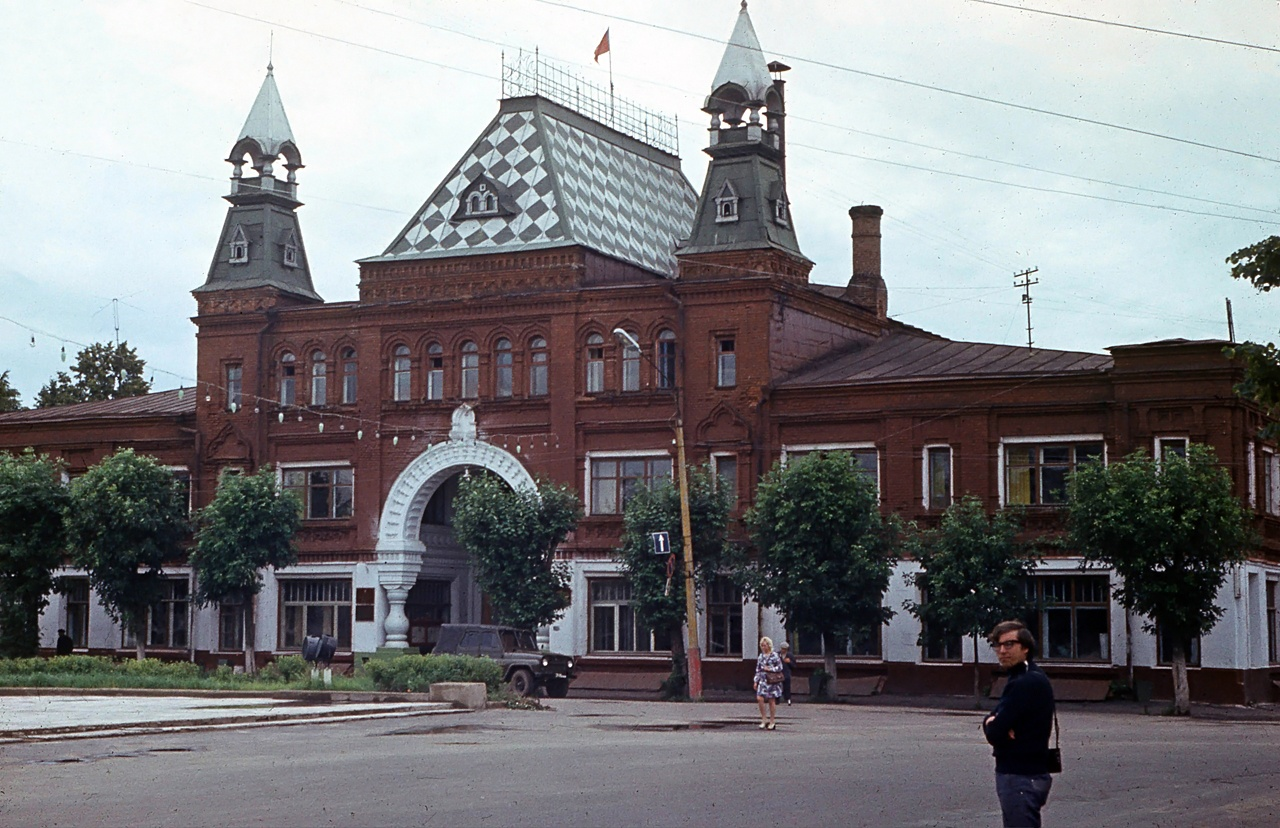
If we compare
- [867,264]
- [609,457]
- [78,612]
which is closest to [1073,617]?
[609,457]

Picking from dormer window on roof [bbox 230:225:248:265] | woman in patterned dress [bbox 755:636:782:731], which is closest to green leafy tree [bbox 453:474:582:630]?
dormer window on roof [bbox 230:225:248:265]

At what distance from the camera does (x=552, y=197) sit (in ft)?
178

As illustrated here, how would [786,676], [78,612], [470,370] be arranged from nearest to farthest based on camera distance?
[786,676]
[470,370]
[78,612]

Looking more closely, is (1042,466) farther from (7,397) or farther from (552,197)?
(7,397)

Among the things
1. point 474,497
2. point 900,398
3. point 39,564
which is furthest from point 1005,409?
point 39,564

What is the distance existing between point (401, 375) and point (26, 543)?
12.5 m

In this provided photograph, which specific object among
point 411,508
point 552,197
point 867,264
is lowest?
point 411,508

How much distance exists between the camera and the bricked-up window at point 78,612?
5938 cm

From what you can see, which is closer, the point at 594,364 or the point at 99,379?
the point at 594,364

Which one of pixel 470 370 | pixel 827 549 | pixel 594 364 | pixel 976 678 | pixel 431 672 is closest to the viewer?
pixel 431 672

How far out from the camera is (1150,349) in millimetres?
44719

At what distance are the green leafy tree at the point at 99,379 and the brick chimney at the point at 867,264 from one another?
36.2m

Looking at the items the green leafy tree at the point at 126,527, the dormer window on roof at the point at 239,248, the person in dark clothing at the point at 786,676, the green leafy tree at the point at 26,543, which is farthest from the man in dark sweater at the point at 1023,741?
the dormer window on roof at the point at 239,248

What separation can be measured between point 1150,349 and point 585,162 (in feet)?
67.6
